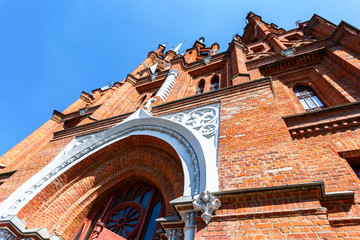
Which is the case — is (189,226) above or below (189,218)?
below

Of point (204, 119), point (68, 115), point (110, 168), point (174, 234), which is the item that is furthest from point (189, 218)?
point (68, 115)

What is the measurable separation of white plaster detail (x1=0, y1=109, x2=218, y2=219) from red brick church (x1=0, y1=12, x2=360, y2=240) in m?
0.03

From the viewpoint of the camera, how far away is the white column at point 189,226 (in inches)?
115

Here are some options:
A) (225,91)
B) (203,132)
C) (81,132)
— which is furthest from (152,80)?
(203,132)

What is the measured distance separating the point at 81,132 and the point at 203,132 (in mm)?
4894

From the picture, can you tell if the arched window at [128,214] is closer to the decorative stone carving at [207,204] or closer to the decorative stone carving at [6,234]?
the decorative stone carving at [6,234]

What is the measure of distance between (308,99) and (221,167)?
5.11 metres

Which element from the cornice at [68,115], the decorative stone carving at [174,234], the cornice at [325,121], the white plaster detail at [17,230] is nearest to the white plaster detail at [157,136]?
the white plaster detail at [17,230]

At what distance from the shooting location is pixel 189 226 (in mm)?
2992

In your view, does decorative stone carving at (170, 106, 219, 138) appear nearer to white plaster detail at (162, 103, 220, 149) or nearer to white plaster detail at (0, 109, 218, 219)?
white plaster detail at (162, 103, 220, 149)

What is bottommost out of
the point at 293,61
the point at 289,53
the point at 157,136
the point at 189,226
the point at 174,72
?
the point at 189,226

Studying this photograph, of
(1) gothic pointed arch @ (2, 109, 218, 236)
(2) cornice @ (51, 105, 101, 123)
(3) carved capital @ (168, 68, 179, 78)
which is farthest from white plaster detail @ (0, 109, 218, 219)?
(2) cornice @ (51, 105, 101, 123)

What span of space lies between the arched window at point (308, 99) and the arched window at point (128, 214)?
5329 mm

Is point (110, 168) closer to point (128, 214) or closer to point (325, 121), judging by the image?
point (128, 214)
